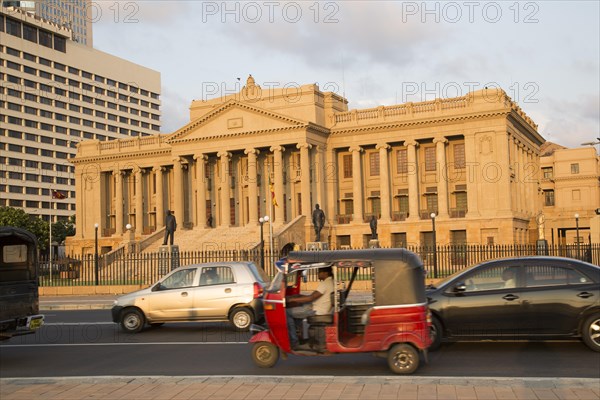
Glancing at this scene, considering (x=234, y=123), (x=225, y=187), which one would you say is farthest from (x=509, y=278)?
(x=225, y=187)

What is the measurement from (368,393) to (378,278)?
6.77 ft

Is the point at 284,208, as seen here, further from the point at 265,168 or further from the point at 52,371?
the point at 52,371

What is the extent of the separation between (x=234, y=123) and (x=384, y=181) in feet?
45.4

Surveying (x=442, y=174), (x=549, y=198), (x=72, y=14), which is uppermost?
(x=72, y=14)

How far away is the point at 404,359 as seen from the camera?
10.2m

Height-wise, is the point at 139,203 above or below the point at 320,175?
below

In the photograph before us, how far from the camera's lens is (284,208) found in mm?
62906

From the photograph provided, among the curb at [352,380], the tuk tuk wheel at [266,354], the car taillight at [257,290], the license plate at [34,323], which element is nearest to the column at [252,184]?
the car taillight at [257,290]

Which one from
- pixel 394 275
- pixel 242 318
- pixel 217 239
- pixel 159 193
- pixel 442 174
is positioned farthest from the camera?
pixel 159 193

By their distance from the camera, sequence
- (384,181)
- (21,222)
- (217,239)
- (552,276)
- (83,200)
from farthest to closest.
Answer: (21,222), (83,200), (384,181), (217,239), (552,276)

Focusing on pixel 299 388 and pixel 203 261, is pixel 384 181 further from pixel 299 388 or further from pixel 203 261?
pixel 299 388

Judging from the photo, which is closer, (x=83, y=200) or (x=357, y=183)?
(x=357, y=183)

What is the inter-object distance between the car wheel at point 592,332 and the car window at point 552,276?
26.2 inches

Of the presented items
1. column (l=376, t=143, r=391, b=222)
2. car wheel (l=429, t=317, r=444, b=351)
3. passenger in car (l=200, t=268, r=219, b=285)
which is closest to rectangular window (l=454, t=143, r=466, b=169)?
column (l=376, t=143, r=391, b=222)
